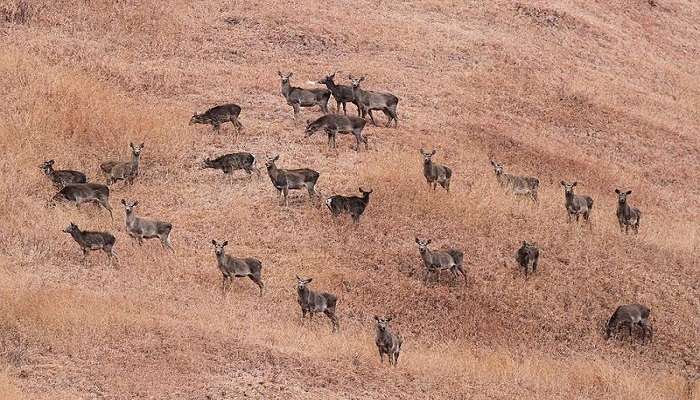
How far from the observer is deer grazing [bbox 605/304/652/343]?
24.8 m

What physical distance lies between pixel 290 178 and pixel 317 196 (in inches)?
39.7

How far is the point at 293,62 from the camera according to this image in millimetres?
41469

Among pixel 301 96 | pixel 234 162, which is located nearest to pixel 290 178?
pixel 234 162

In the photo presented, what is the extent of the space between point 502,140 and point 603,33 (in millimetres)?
18047

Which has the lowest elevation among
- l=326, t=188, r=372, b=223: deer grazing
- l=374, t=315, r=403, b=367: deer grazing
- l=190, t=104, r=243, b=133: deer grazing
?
l=374, t=315, r=403, b=367: deer grazing

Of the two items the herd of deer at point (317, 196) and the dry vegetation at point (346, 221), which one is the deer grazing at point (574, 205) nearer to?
the herd of deer at point (317, 196)

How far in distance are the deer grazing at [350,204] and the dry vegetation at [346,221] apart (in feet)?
1.19

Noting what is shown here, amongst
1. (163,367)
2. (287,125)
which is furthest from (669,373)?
(287,125)

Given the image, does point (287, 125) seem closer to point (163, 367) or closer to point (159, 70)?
point (159, 70)

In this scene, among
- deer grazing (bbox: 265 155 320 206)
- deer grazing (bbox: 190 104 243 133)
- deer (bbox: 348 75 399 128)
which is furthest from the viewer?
deer (bbox: 348 75 399 128)

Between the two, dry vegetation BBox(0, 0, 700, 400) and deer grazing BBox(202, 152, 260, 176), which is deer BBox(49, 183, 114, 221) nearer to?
dry vegetation BBox(0, 0, 700, 400)

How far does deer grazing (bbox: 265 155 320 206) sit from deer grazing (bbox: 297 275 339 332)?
568cm

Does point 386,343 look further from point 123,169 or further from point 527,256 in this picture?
point 123,169

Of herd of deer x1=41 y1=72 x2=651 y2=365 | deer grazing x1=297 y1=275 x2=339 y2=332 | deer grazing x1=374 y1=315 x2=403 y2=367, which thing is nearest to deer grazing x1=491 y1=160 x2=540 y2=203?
herd of deer x1=41 y1=72 x2=651 y2=365
